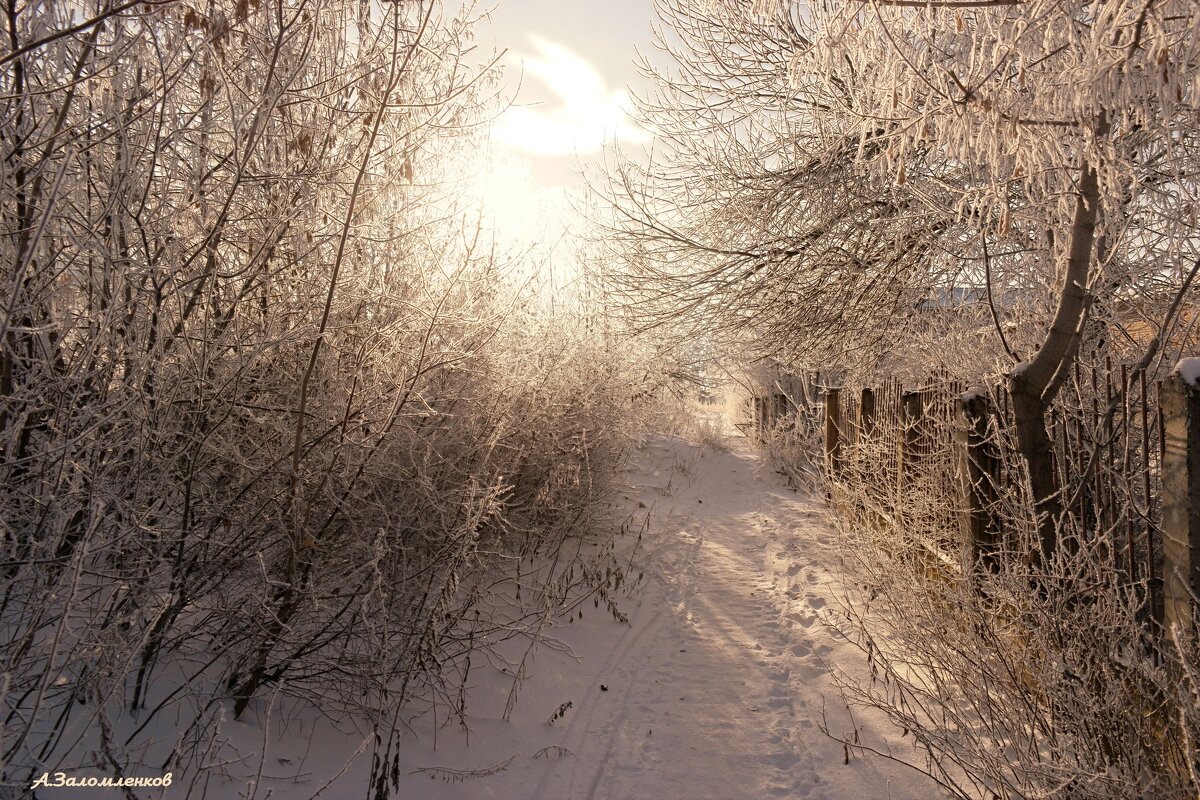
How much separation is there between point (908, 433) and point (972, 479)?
1.95 meters

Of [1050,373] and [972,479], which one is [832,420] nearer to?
[972,479]

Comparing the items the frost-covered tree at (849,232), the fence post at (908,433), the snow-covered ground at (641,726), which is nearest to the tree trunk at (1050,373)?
the frost-covered tree at (849,232)

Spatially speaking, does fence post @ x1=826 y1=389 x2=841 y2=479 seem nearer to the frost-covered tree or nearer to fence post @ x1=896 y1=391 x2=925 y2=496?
the frost-covered tree

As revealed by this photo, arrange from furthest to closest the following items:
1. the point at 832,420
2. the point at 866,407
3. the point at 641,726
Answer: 1. the point at 832,420
2. the point at 866,407
3. the point at 641,726

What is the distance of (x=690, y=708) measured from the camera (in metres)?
4.00

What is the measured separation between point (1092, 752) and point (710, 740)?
5.93 ft

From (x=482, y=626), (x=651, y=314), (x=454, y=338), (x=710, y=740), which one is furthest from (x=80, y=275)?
(x=651, y=314)

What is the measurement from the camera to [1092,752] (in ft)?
7.88

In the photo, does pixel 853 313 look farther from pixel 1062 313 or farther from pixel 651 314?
pixel 1062 313

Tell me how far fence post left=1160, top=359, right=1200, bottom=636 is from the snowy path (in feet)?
4.58

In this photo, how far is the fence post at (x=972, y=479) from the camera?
159 inches

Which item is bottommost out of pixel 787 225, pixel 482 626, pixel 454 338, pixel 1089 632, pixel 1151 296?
pixel 482 626

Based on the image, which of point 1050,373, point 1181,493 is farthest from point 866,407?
point 1181,493

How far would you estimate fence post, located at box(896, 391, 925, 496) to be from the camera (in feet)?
19.1
